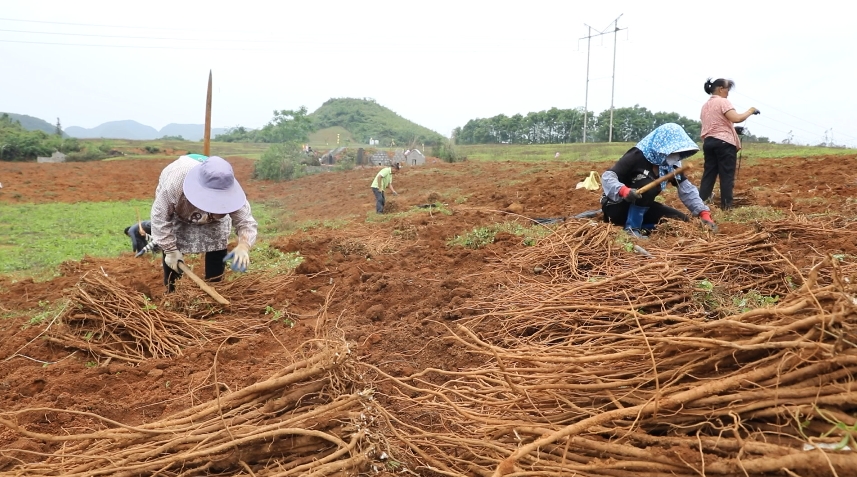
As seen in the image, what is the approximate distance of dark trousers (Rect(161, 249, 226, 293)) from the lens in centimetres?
434

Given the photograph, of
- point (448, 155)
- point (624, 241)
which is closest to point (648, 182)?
point (624, 241)

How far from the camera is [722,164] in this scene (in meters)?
5.82

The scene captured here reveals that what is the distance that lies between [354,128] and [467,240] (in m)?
68.9

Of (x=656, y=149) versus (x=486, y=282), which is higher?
(x=656, y=149)

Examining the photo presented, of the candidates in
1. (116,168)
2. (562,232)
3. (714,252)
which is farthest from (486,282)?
(116,168)

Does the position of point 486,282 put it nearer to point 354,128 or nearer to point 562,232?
point 562,232

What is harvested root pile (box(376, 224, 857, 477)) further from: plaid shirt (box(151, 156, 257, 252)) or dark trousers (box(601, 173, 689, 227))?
dark trousers (box(601, 173, 689, 227))

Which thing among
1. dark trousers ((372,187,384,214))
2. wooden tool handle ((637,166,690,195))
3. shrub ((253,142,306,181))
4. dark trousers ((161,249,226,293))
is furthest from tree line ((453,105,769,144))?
dark trousers ((161,249,226,293))

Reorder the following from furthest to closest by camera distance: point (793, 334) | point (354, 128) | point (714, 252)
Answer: point (354, 128)
point (714, 252)
point (793, 334)

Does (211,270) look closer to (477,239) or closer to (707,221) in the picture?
(477,239)

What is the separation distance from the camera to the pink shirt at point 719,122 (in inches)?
227

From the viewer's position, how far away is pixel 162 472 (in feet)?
6.30

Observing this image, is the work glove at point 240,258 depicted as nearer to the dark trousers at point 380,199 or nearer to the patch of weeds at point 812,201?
the patch of weeds at point 812,201

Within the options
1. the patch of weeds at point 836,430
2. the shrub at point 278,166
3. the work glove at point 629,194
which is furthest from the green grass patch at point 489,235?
the shrub at point 278,166
